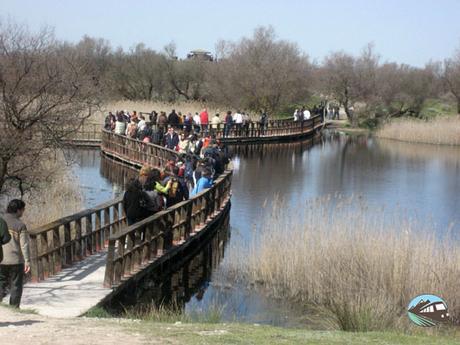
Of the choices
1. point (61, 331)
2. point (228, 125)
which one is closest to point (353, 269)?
point (61, 331)

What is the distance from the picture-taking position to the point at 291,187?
29484 millimetres

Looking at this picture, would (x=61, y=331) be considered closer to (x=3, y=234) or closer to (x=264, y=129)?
(x=3, y=234)

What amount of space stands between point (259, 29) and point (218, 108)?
880 centimetres

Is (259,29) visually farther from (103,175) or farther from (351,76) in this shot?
(103,175)

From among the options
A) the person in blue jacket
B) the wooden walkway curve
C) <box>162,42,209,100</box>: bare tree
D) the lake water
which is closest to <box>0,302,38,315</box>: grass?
the wooden walkway curve

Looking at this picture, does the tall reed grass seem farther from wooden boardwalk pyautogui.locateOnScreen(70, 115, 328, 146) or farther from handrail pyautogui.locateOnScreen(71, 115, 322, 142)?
wooden boardwalk pyautogui.locateOnScreen(70, 115, 328, 146)

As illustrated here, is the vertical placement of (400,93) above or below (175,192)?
above

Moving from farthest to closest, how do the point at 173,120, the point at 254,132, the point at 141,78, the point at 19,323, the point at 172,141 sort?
the point at 141,78 → the point at 254,132 → the point at 173,120 → the point at 172,141 → the point at 19,323

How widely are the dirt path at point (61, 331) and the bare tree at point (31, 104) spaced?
6.11 m

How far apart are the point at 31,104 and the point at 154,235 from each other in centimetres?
400

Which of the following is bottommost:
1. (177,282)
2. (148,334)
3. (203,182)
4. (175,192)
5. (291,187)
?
(177,282)

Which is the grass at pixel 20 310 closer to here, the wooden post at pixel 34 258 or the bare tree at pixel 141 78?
the wooden post at pixel 34 258

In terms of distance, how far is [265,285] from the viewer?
1475cm

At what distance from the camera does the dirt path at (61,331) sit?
785cm
